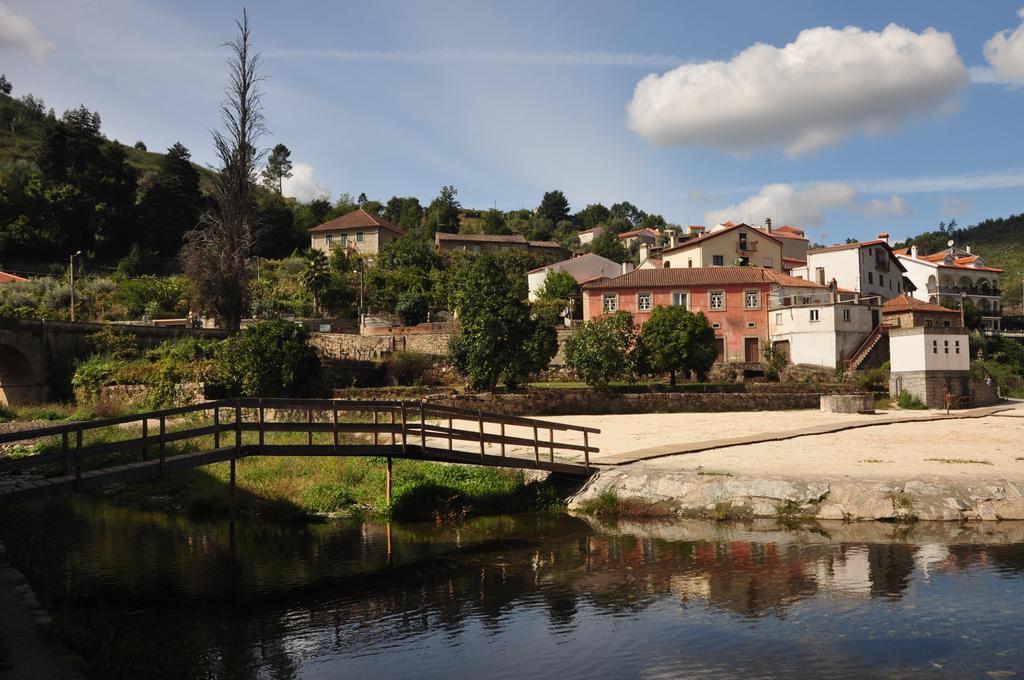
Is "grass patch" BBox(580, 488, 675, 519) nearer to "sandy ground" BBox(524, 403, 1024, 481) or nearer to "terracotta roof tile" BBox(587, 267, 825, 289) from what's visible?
"sandy ground" BBox(524, 403, 1024, 481)

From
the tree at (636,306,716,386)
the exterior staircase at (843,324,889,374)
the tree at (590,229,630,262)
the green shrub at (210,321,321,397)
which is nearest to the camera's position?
the green shrub at (210,321,321,397)

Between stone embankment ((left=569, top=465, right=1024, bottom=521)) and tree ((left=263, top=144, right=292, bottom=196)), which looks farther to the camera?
tree ((left=263, top=144, right=292, bottom=196))

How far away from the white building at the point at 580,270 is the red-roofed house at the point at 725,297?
650 inches

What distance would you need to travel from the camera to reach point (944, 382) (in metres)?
44.2

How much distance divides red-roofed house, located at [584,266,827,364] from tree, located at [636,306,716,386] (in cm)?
1015

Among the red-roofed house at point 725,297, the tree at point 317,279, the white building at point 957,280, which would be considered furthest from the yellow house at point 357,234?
the white building at point 957,280

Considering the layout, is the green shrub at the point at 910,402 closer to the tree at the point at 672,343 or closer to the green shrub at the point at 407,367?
the tree at the point at 672,343

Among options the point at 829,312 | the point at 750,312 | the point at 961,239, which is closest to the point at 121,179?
the point at 750,312

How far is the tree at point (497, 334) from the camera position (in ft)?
131

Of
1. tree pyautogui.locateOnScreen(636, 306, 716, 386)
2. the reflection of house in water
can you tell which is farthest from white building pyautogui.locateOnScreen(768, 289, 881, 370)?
the reflection of house in water

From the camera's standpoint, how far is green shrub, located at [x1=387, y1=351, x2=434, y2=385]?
1838 inches

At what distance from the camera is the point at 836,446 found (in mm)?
26672

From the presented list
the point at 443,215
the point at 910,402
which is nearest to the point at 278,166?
the point at 443,215

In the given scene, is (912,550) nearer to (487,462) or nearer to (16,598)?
(487,462)
